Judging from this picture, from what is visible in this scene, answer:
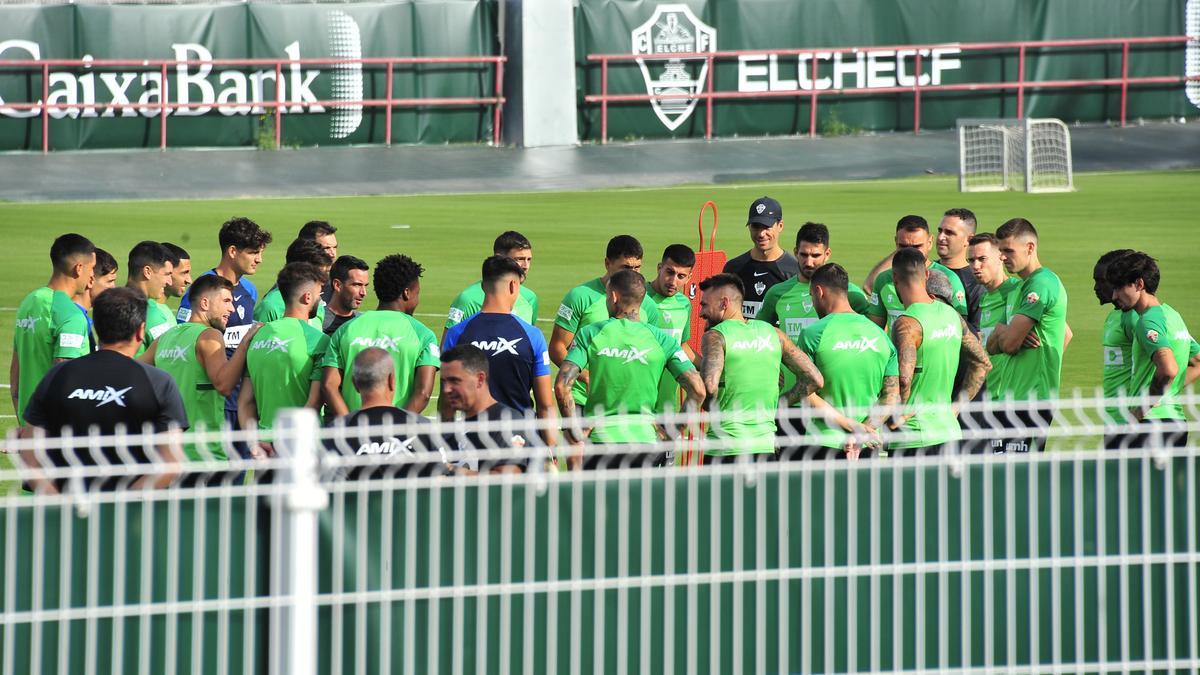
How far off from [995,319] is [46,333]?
5.91m

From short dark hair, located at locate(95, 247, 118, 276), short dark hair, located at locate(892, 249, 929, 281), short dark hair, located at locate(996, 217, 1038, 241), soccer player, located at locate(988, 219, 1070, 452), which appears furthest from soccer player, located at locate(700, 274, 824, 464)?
short dark hair, located at locate(95, 247, 118, 276)

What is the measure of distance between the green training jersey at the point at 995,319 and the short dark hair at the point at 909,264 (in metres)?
1.17

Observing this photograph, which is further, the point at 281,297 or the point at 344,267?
the point at 281,297

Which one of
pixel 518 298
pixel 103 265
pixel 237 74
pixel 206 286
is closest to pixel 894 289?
pixel 518 298

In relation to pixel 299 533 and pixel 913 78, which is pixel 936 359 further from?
pixel 913 78

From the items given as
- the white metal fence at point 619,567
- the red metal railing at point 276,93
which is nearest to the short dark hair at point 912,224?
the white metal fence at point 619,567

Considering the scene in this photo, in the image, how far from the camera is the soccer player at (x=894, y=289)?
1114cm

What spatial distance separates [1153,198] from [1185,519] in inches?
1088

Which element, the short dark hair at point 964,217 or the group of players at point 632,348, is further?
the short dark hair at point 964,217

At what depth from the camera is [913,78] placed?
4347 centimetres

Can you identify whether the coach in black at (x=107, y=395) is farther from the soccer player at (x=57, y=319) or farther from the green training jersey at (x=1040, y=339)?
the green training jersey at (x=1040, y=339)

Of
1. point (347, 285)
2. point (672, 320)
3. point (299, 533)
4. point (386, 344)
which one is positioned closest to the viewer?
point (299, 533)

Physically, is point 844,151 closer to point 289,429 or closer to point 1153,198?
point 1153,198

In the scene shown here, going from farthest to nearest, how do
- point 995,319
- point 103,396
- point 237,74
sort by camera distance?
point 237,74 → point 995,319 → point 103,396
